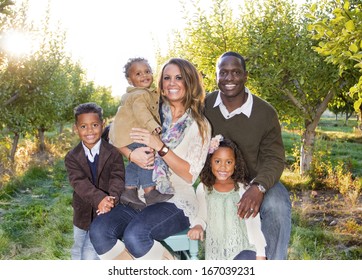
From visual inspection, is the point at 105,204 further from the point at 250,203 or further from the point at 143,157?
the point at 250,203

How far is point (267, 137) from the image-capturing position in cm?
398

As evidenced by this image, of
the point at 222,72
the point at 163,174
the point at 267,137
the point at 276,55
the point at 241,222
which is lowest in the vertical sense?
the point at 241,222

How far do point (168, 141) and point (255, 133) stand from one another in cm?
82

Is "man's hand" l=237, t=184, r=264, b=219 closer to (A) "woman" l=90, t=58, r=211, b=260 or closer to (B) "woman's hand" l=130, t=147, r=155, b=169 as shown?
(A) "woman" l=90, t=58, r=211, b=260

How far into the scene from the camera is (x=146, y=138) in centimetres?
354

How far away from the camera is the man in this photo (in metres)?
3.71

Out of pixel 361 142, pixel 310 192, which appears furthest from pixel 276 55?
pixel 361 142

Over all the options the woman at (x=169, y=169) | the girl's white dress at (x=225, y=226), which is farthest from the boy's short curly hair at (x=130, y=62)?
the girl's white dress at (x=225, y=226)

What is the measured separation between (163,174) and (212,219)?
1.85 ft

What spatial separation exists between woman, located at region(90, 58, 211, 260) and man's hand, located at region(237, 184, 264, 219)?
38 centimetres

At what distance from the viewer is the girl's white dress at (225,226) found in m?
3.57

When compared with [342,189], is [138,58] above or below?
above

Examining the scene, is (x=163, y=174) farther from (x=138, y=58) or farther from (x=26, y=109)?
(x=26, y=109)

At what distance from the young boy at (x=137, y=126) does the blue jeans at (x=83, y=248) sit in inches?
18.9
